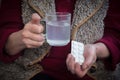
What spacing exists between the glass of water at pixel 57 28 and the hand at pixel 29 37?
1.2 inches

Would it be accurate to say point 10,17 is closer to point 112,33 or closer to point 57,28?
point 57,28

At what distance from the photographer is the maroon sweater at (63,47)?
4.27 feet

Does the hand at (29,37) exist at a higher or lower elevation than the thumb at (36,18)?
lower

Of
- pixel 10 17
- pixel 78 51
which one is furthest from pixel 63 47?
pixel 10 17

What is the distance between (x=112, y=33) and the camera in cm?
134

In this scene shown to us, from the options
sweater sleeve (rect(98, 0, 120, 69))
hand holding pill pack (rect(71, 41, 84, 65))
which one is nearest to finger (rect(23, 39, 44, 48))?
hand holding pill pack (rect(71, 41, 84, 65))

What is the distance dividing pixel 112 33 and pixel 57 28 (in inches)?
14.0

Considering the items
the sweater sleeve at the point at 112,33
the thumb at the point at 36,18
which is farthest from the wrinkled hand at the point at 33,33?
the sweater sleeve at the point at 112,33

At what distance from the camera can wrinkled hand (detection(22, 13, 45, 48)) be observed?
1060mm

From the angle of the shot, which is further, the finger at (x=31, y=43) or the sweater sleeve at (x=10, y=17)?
the sweater sleeve at (x=10, y=17)

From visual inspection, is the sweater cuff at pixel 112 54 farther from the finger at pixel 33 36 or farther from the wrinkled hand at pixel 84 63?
the finger at pixel 33 36

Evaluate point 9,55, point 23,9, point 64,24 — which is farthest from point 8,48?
point 64,24

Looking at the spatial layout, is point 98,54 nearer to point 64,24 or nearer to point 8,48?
point 64,24

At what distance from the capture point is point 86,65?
111 cm
